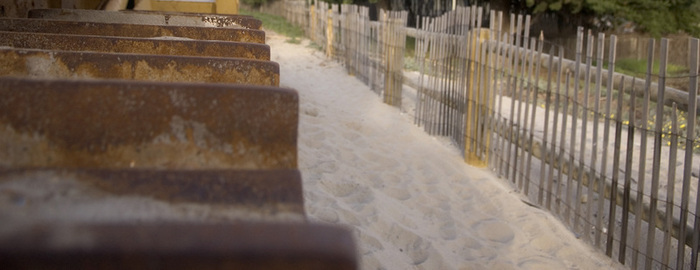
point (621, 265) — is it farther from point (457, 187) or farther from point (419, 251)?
point (457, 187)

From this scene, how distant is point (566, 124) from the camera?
5230 millimetres

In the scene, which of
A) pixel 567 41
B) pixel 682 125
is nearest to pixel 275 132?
pixel 682 125

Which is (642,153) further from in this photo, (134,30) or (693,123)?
(134,30)

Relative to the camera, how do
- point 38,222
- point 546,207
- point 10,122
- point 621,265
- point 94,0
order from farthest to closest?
1. point 94,0
2. point 546,207
3. point 621,265
4. point 10,122
5. point 38,222

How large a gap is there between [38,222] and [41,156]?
33 centimetres

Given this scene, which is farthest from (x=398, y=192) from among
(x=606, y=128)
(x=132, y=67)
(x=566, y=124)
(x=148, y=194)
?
(x=148, y=194)

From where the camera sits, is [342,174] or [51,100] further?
[342,174]

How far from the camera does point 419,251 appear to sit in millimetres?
4062

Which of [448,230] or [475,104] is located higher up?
[475,104]

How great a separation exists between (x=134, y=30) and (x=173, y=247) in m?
1.90

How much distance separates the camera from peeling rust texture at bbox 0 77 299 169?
4.17ft

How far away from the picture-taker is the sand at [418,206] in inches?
159

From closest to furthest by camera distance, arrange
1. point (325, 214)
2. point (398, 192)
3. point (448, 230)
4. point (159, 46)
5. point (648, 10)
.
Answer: point (159, 46)
point (325, 214)
point (448, 230)
point (398, 192)
point (648, 10)

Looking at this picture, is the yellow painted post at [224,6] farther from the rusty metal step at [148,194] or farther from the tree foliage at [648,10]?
the tree foliage at [648,10]
